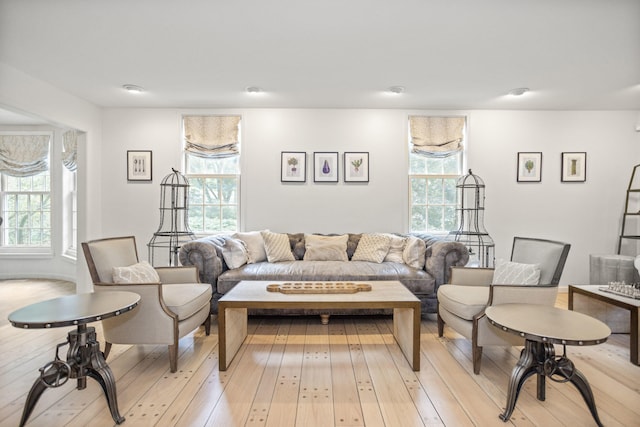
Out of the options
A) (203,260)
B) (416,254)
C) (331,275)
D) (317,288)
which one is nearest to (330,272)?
(331,275)

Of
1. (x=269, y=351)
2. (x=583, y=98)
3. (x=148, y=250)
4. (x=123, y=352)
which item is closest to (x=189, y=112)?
(x=148, y=250)

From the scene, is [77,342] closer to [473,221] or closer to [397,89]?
[397,89]

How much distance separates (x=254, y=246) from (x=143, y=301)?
5.44 ft

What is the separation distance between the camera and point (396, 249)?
3953 mm

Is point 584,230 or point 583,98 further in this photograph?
point 584,230

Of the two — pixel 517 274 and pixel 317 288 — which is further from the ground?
pixel 517 274

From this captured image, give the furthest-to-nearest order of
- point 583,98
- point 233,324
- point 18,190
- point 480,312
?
point 18,190
point 583,98
point 233,324
point 480,312

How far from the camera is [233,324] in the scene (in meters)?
2.53

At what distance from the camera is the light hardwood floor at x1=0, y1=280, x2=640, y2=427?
179 cm

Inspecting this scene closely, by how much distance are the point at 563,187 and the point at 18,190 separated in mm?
8528

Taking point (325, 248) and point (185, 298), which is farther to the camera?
point (325, 248)

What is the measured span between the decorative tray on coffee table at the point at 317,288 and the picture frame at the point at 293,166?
203cm

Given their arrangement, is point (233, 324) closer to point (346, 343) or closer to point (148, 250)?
point (346, 343)

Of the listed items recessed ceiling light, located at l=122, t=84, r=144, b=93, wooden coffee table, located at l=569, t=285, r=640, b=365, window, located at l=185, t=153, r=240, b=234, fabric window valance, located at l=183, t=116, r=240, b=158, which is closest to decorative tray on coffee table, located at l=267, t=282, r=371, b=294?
wooden coffee table, located at l=569, t=285, r=640, b=365
